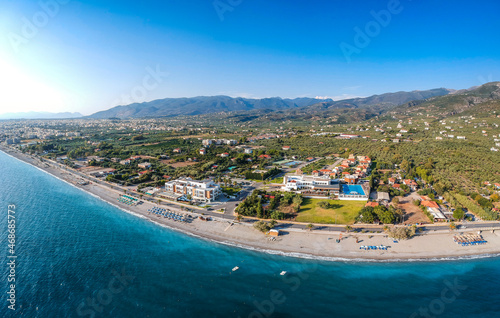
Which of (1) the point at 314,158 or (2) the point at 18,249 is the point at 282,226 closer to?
(2) the point at 18,249

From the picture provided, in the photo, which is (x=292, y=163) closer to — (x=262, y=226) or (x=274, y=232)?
(x=274, y=232)

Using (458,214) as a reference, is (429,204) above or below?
below

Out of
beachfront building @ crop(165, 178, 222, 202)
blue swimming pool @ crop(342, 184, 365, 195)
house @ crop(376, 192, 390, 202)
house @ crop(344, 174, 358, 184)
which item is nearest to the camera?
house @ crop(376, 192, 390, 202)

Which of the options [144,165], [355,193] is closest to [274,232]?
[355,193]

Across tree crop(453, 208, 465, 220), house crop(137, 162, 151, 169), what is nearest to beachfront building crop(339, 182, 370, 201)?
tree crop(453, 208, 465, 220)

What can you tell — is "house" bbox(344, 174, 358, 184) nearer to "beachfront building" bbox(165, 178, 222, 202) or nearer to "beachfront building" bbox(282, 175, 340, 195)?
"beachfront building" bbox(282, 175, 340, 195)

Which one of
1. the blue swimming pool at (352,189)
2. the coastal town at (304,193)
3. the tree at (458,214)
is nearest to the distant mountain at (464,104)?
the coastal town at (304,193)
